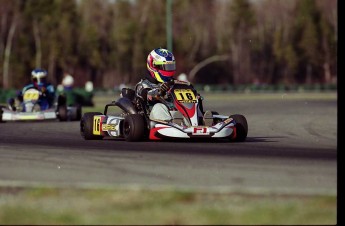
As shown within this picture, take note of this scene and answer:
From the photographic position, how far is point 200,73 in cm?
11138

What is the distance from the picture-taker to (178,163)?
10.8 metres

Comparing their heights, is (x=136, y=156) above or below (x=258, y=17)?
below

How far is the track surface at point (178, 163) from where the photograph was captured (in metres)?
8.89

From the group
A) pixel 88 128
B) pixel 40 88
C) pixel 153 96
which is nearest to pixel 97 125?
pixel 88 128

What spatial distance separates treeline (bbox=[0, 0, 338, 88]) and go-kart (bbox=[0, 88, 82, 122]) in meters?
66.6

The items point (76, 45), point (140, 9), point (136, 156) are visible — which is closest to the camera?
point (136, 156)

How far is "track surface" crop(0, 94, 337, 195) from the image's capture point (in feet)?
29.2

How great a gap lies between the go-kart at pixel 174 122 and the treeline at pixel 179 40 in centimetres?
7545

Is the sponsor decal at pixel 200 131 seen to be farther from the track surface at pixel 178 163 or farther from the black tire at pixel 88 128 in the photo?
the black tire at pixel 88 128

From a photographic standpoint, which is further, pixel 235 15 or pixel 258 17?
pixel 258 17

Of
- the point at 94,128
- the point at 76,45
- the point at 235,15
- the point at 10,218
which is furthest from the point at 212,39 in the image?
the point at 10,218

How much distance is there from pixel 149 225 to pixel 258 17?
122698 millimetres

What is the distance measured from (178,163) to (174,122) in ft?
12.9

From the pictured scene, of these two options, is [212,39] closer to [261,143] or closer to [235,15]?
[235,15]
